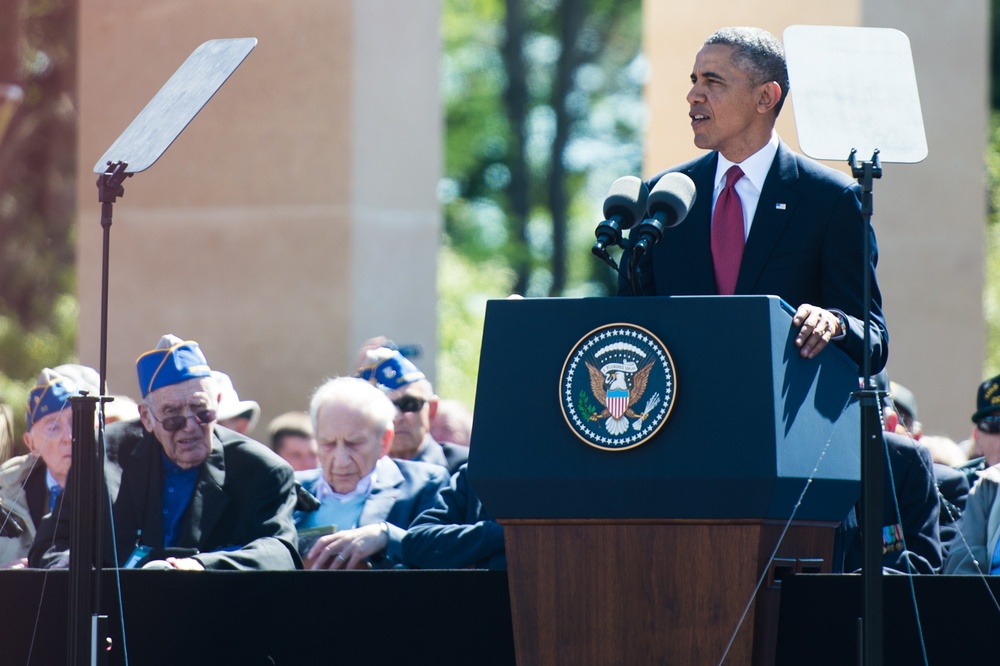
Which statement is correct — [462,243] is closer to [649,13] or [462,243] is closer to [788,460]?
[649,13]

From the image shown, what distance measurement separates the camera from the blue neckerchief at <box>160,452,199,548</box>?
4875 millimetres

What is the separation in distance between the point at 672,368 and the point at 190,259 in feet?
19.0

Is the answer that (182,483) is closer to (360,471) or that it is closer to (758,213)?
(360,471)

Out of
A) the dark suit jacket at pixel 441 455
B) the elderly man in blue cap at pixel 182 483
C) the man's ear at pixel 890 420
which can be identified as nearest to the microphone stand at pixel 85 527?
the elderly man in blue cap at pixel 182 483

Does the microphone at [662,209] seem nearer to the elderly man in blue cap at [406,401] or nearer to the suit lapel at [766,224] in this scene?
the suit lapel at [766,224]

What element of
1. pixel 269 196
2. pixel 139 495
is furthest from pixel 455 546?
pixel 269 196

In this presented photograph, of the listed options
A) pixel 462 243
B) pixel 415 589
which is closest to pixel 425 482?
pixel 415 589

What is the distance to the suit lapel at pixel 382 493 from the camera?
17.6 feet

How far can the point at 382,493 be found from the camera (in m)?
5.46

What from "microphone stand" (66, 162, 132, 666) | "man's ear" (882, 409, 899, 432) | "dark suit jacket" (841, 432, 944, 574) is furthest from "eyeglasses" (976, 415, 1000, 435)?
"microphone stand" (66, 162, 132, 666)

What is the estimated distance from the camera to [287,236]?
8297mm

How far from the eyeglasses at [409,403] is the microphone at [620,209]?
327cm

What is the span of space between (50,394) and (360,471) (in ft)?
3.80

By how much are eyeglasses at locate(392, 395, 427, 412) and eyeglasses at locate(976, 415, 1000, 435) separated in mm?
2243
